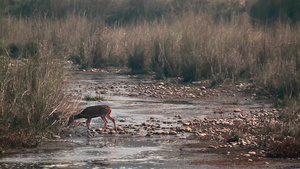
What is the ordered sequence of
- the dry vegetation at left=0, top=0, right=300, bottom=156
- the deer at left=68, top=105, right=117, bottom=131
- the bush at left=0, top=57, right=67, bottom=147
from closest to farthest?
the bush at left=0, top=57, right=67, bottom=147, the dry vegetation at left=0, top=0, right=300, bottom=156, the deer at left=68, top=105, right=117, bottom=131

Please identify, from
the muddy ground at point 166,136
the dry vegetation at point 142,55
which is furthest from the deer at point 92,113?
the dry vegetation at point 142,55

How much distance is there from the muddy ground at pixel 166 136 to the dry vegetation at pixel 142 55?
83 centimetres

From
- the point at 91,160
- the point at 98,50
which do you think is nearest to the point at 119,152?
the point at 91,160

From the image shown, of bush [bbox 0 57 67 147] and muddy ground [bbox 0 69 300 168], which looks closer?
muddy ground [bbox 0 69 300 168]

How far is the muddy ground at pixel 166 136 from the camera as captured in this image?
9.52 meters

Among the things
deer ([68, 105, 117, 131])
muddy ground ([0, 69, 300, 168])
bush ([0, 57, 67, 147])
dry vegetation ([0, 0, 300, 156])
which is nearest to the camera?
muddy ground ([0, 69, 300, 168])

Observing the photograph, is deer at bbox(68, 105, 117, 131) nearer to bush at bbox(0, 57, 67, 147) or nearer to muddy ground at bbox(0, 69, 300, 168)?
muddy ground at bbox(0, 69, 300, 168)

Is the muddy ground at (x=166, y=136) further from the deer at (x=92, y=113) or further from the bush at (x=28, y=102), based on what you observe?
the bush at (x=28, y=102)

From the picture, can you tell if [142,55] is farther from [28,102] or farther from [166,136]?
[28,102]

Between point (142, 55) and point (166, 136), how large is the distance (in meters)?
14.2

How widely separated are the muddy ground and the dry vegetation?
0.83 metres

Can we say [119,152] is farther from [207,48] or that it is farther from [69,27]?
[69,27]

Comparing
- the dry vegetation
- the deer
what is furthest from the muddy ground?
the dry vegetation

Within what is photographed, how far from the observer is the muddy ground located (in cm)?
952
